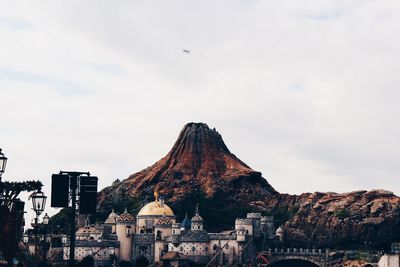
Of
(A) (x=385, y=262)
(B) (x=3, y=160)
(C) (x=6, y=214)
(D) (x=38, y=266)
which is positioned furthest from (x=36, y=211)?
(A) (x=385, y=262)

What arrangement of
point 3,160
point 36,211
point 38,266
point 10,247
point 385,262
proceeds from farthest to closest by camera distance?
point 385,262
point 38,266
point 10,247
point 36,211
point 3,160

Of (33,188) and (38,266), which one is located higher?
(33,188)

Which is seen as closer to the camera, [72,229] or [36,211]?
[72,229]

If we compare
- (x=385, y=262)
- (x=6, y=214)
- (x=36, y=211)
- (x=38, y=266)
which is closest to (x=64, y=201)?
(x=36, y=211)

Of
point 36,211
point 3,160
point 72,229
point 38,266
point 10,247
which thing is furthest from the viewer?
point 38,266

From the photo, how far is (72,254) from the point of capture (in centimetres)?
3794

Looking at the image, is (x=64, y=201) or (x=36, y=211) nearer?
(x=64, y=201)

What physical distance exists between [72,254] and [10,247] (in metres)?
8.35

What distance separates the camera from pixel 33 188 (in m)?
46.4

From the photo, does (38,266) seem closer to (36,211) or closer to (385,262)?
(36,211)

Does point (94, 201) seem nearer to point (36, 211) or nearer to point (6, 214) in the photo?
point (36, 211)

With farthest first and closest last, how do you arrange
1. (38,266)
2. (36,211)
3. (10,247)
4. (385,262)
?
1. (385,262)
2. (38,266)
3. (10,247)
4. (36,211)

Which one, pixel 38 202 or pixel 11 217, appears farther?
pixel 11 217

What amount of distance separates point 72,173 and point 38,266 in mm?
14977
